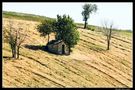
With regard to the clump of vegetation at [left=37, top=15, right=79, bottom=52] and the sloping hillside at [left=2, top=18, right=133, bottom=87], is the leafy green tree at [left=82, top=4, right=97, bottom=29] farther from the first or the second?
the clump of vegetation at [left=37, top=15, right=79, bottom=52]

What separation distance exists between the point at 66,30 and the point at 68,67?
37.3 feet

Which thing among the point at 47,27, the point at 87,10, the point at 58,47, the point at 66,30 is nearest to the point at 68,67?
the point at 58,47

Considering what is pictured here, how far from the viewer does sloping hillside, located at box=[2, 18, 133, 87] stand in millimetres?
48938

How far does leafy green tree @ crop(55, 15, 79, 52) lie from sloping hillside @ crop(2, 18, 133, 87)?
3.34m

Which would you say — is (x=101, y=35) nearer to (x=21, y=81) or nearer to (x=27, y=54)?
(x=27, y=54)

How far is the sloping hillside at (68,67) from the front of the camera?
4894 centimetres

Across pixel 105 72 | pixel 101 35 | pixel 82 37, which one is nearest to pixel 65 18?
pixel 105 72

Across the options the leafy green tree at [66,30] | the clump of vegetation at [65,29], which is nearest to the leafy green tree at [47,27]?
the clump of vegetation at [65,29]

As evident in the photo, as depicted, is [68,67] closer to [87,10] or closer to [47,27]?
[47,27]

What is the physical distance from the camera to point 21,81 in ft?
152

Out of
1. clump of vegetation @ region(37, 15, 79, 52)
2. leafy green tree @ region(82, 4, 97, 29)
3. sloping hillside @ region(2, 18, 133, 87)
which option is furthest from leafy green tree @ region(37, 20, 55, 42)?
leafy green tree @ region(82, 4, 97, 29)

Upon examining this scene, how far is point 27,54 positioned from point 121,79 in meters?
17.8

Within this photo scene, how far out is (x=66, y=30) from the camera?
67625 millimetres

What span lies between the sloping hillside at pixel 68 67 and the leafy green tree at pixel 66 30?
3341 millimetres
